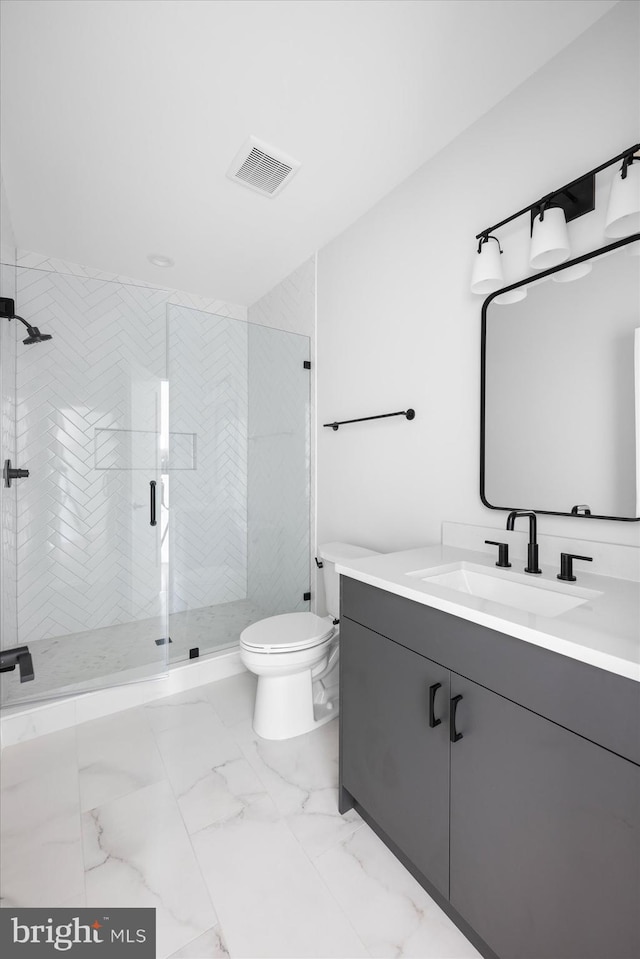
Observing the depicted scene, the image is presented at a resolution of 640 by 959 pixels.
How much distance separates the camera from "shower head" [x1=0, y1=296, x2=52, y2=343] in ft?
6.16

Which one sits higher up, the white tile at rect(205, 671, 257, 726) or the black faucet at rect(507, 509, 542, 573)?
the black faucet at rect(507, 509, 542, 573)

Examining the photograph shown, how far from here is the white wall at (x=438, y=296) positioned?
127 centimetres

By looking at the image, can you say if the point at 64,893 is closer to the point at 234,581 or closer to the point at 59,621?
the point at 59,621

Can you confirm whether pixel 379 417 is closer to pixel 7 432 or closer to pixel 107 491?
pixel 107 491

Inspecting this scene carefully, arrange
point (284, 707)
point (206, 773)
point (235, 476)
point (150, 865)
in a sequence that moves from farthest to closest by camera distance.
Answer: point (235, 476) < point (284, 707) < point (206, 773) < point (150, 865)

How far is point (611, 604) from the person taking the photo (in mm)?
959

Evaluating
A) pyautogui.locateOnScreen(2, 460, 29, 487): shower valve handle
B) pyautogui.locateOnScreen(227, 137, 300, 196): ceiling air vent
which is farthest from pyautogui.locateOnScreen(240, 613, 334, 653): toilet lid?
pyautogui.locateOnScreen(227, 137, 300, 196): ceiling air vent

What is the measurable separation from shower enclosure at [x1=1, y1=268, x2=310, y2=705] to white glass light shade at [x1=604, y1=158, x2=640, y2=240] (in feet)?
5.88

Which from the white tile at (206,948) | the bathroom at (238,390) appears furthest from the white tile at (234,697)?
the white tile at (206,948)

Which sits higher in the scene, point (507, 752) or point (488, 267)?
point (488, 267)

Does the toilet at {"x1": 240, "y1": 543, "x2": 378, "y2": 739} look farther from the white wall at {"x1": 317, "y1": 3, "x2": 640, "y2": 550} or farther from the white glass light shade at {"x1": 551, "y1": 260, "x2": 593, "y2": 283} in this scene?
the white glass light shade at {"x1": 551, "y1": 260, "x2": 593, "y2": 283}

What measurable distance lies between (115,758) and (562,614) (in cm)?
180

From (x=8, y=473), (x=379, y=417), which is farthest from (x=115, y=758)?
(x=379, y=417)

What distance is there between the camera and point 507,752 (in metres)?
0.88
